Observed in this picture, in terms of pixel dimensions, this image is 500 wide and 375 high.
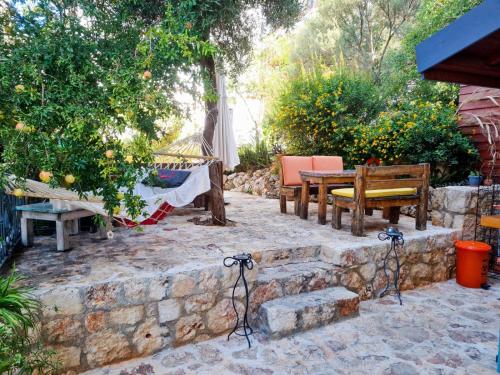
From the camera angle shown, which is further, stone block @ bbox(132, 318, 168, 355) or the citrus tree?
stone block @ bbox(132, 318, 168, 355)

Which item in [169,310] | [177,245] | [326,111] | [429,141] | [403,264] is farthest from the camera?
[326,111]

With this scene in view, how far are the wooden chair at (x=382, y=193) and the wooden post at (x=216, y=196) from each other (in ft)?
4.27

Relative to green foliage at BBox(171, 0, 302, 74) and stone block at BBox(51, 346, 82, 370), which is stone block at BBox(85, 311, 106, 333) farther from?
green foliage at BBox(171, 0, 302, 74)

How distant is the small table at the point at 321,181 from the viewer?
157 inches

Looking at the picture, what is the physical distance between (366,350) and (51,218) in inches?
103

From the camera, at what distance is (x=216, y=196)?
13.6ft

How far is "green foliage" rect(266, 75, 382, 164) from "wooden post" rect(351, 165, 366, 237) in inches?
100

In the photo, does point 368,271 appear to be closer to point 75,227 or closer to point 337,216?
point 337,216

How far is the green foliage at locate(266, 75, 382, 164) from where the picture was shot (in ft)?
20.4

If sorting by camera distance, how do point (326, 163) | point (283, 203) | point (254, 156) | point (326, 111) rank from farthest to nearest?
1. point (254, 156)
2. point (326, 111)
3. point (326, 163)
4. point (283, 203)

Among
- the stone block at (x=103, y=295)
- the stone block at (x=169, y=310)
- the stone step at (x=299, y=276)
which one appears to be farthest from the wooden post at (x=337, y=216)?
the stone block at (x=103, y=295)

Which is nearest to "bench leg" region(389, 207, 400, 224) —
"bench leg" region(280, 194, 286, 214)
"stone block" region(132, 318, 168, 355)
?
"bench leg" region(280, 194, 286, 214)

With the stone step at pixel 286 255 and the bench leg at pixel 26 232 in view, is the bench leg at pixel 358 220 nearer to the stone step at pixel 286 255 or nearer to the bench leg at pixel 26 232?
the stone step at pixel 286 255

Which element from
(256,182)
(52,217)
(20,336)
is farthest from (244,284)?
(256,182)
